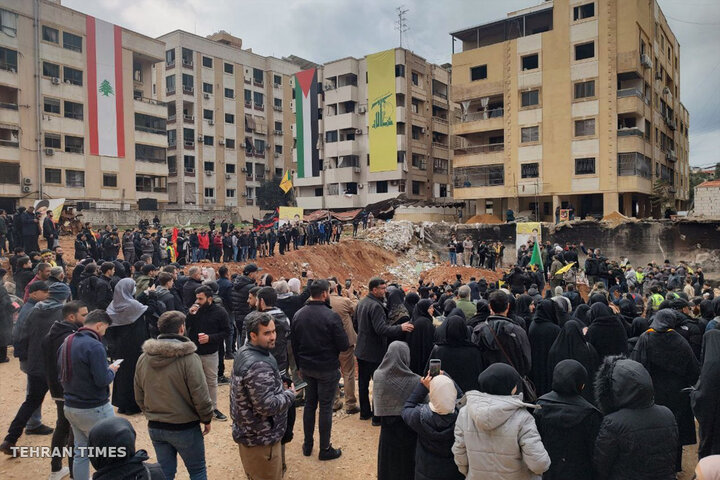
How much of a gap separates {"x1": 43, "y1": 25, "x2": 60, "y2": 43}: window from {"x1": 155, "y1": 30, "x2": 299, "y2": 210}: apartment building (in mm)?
15734

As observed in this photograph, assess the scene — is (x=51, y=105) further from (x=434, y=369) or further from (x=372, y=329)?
(x=434, y=369)

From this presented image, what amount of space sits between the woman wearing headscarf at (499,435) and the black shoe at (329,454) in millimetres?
2748

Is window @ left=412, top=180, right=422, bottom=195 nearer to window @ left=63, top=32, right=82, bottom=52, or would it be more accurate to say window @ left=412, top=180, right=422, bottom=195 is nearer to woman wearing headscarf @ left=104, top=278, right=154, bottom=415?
window @ left=63, top=32, right=82, bottom=52

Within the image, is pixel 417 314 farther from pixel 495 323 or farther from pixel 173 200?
pixel 173 200

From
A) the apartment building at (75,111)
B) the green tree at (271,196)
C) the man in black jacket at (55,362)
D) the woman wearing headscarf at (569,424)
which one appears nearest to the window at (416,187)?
the green tree at (271,196)

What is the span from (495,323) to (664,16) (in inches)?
1929

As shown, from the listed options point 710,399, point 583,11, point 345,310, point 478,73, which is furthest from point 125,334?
point 478,73

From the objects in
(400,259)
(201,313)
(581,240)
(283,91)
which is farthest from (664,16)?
(201,313)

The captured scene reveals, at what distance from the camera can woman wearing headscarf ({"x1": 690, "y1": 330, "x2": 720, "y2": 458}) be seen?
469cm

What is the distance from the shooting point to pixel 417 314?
6.26 metres

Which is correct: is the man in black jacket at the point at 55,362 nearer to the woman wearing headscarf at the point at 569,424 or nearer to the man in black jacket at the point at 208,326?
the man in black jacket at the point at 208,326

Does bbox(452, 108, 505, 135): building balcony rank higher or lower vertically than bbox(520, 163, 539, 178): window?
higher

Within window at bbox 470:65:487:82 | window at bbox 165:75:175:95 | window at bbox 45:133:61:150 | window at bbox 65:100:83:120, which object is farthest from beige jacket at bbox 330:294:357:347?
window at bbox 165:75:175:95

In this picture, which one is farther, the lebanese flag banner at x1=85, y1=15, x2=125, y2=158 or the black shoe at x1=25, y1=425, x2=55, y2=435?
the lebanese flag banner at x1=85, y1=15, x2=125, y2=158
